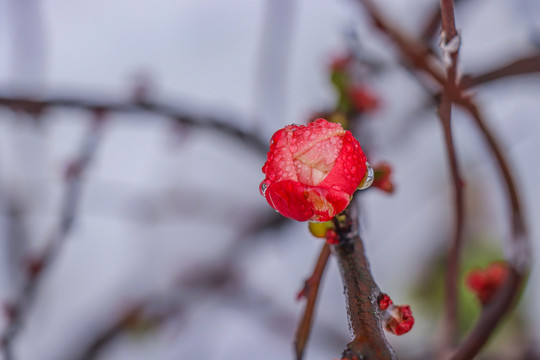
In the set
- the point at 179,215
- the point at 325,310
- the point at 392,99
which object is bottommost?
the point at 325,310

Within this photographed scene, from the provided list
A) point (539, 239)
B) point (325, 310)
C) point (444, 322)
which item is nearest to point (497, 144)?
point (444, 322)

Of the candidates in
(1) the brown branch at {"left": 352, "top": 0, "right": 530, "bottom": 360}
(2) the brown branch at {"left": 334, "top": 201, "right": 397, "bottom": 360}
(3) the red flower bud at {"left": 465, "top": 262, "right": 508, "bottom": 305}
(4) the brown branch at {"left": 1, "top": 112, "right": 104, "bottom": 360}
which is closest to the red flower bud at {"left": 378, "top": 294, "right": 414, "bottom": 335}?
(2) the brown branch at {"left": 334, "top": 201, "right": 397, "bottom": 360}

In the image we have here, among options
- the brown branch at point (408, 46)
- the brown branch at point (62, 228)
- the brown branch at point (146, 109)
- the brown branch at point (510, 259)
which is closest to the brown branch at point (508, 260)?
the brown branch at point (510, 259)

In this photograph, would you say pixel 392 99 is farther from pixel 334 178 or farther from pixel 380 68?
pixel 334 178

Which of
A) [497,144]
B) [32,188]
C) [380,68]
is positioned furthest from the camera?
[32,188]

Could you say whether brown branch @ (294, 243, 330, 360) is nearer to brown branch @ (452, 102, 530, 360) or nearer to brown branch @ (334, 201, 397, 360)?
brown branch @ (334, 201, 397, 360)
